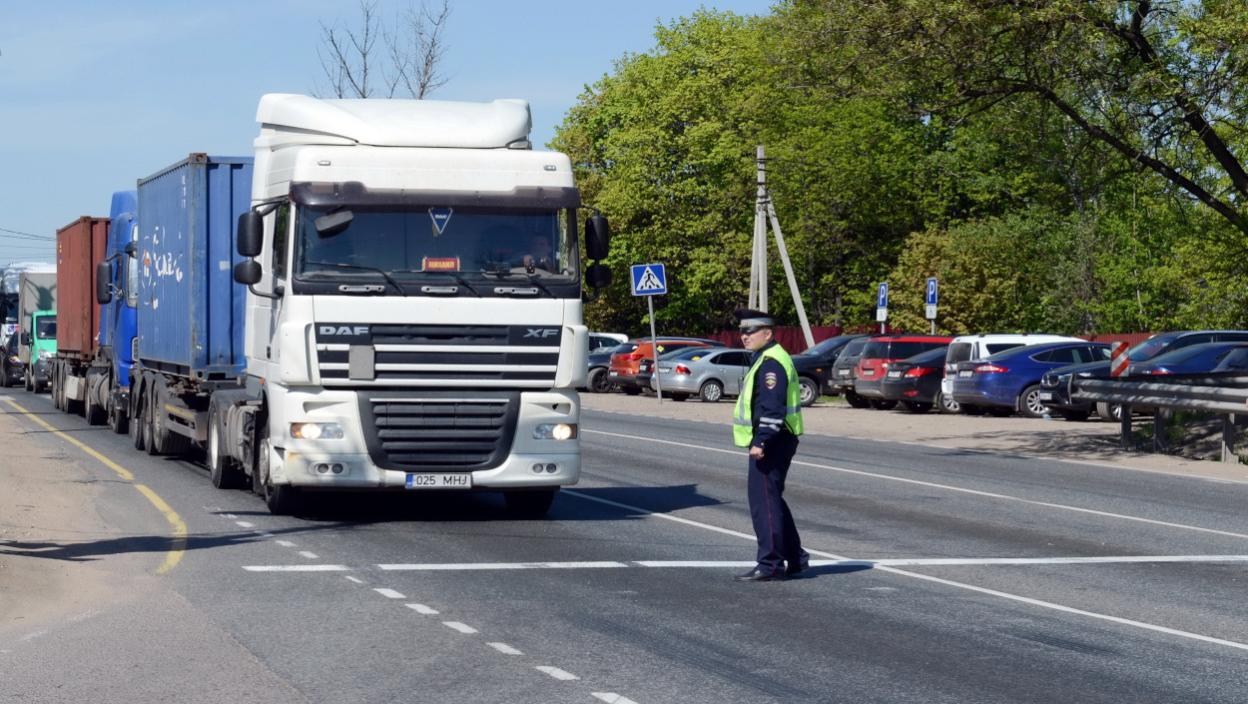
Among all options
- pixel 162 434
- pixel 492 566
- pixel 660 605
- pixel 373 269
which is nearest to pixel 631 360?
pixel 162 434

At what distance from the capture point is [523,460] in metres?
14.7

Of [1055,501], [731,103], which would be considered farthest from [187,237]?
[731,103]

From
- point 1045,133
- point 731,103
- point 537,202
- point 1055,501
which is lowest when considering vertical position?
point 1055,501

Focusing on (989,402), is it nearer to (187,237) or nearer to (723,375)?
(723,375)

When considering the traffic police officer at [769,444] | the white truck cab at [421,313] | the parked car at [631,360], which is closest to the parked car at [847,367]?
the parked car at [631,360]

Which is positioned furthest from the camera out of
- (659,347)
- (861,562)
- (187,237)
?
(659,347)

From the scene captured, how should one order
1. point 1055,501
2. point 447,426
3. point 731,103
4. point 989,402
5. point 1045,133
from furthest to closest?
point 731,103 → point 989,402 → point 1045,133 → point 1055,501 → point 447,426

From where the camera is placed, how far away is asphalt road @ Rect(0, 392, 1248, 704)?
8.16 meters

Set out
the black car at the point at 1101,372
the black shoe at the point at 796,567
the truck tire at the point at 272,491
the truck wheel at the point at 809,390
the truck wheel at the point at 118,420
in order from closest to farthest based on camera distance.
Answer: the black shoe at the point at 796,567, the truck tire at the point at 272,491, the truck wheel at the point at 118,420, the black car at the point at 1101,372, the truck wheel at the point at 809,390

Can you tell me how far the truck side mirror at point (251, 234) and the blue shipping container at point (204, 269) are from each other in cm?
380

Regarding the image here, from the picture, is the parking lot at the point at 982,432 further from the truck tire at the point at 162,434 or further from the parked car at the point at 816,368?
the truck tire at the point at 162,434

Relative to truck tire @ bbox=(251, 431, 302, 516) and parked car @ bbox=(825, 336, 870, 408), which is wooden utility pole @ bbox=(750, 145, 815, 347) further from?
truck tire @ bbox=(251, 431, 302, 516)

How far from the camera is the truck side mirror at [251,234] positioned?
48.2ft

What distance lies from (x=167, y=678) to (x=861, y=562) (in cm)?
595
